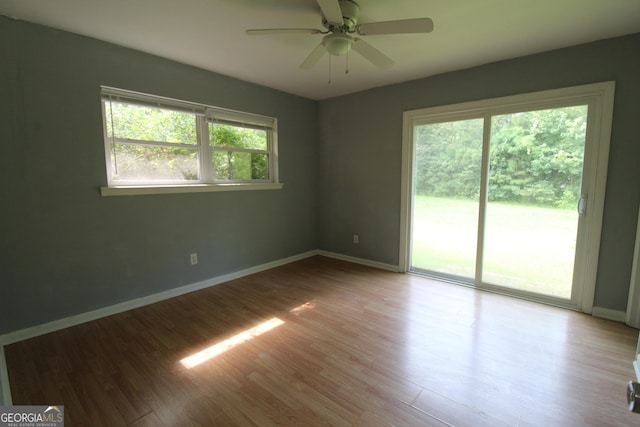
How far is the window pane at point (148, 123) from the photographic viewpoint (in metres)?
2.54

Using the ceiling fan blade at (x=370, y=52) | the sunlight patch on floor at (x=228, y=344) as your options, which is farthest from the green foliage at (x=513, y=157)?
the sunlight patch on floor at (x=228, y=344)

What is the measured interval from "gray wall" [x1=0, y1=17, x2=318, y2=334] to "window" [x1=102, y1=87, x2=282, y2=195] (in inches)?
4.4

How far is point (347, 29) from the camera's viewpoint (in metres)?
1.89

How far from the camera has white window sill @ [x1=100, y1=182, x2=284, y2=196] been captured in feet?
8.16

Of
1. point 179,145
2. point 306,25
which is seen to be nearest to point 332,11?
point 306,25

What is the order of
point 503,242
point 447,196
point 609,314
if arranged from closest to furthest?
point 609,314 < point 503,242 < point 447,196

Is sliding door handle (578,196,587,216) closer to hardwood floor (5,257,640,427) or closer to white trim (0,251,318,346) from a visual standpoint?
hardwood floor (5,257,640,427)

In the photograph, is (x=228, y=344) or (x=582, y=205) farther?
(x=582, y=205)

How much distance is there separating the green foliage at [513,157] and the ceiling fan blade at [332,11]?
2077 millimetres

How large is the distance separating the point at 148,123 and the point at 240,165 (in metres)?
1.10

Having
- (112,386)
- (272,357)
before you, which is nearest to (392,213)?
(272,357)

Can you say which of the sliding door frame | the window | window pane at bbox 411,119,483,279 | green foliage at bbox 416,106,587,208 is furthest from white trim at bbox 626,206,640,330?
the window

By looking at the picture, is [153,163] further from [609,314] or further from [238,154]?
[609,314]

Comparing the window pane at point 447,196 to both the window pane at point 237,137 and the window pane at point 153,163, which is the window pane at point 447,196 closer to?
the window pane at point 237,137
